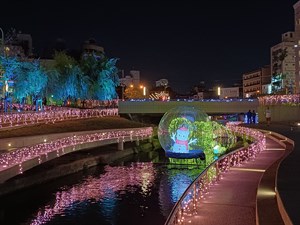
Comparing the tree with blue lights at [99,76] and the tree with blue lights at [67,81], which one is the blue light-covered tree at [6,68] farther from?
the tree with blue lights at [99,76]

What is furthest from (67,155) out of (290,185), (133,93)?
(133,93)

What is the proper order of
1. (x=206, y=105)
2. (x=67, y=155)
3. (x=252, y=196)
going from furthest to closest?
(x=206, y=105) → (x=67, y=155) → (x=252, y=196)

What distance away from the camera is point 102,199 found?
1978 cm

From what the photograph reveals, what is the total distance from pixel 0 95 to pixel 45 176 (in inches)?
1406

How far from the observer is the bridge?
2312 inches

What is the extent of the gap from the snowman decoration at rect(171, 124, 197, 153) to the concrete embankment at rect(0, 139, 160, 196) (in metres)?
6.07

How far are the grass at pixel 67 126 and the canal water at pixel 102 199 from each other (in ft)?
23.9

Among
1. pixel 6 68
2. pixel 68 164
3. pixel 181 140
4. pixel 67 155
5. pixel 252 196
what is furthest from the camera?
pixel 6 68

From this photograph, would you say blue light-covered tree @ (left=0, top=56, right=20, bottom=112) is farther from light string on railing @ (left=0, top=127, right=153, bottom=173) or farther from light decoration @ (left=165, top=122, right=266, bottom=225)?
light decoration @ (left=165, top=122, right=266, bottom=225)

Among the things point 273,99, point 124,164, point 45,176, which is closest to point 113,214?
point 45,176

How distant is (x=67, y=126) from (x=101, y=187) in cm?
2054

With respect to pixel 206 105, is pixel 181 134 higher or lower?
lower

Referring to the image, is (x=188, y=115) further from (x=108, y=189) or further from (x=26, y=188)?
(x=26, y=188)

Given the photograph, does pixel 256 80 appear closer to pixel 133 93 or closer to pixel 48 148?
pixel 133 93
